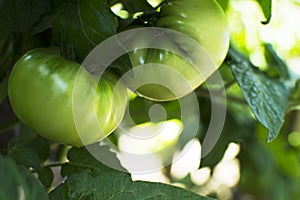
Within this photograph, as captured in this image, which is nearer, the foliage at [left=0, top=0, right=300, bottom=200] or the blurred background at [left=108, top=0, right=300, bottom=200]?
the foliage at [left=0, top=0, right=300, bottom=200]

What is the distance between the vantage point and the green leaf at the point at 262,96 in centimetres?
53

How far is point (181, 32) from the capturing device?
463 millimetres

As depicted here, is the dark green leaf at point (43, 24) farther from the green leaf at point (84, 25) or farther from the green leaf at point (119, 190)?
the green leaf at point (119, 190)

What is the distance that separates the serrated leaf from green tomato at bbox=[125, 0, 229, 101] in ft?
0.33

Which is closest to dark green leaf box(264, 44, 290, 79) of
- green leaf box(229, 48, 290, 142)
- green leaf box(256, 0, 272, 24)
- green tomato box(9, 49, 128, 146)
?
green leaf box(229, 48, 290, 142)

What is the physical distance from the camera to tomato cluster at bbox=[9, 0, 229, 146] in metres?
0.43

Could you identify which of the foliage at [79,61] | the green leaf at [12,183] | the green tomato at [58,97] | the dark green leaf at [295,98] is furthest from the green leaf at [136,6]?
the dark green leaf at [295,98]

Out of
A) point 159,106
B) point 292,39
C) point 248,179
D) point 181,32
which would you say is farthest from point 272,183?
point 181,32

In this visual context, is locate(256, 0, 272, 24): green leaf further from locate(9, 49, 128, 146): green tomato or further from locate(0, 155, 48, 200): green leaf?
locate(0, 155, 48, 200): green leaf

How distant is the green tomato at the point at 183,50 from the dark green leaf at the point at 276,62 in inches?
12.5

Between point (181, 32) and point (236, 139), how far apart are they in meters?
0.40

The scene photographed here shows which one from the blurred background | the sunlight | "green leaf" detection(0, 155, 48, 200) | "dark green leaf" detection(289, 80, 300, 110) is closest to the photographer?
"green leaf" detection(0, 155, 48, 200)

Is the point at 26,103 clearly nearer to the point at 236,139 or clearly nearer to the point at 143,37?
the point at 143,37

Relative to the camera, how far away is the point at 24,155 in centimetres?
48
